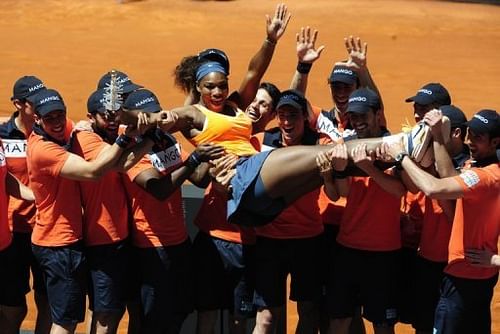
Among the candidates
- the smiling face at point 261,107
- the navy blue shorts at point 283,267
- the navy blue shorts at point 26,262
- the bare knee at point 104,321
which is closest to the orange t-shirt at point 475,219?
the navy blue shorts at point 283,267

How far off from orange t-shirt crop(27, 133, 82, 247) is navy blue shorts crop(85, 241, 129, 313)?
0.68ft

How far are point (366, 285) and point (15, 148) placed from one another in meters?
3.07

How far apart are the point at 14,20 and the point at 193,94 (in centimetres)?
1771

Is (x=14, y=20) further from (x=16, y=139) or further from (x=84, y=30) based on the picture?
(x=16, y=139)

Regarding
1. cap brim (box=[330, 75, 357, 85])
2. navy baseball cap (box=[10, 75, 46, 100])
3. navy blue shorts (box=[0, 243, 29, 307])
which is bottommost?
navy blue shorts (box=[0, 243, 29, 307])

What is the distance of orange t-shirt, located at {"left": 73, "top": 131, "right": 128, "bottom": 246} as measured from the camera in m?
8.50

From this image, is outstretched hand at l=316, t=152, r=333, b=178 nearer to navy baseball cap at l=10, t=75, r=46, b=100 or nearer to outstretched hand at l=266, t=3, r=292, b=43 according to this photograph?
outstretched hand at l=266, t=3, r=292, b=43

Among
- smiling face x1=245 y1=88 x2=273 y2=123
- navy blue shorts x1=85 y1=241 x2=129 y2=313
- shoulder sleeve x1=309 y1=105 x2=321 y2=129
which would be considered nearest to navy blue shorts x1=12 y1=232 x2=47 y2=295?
navy blue shorts x1=85 y1=241 x2=129 y2=313

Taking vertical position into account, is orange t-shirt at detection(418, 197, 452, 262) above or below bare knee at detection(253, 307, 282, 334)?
above

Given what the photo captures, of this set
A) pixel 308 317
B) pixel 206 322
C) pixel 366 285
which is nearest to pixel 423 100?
pixel 366 285

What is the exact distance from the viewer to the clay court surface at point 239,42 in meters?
20.5

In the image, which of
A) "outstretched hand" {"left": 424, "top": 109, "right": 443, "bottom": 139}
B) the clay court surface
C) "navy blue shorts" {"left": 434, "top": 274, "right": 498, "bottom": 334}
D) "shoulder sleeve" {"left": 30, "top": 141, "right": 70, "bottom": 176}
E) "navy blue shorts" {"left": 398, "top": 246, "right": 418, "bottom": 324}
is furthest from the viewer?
the clay court surface

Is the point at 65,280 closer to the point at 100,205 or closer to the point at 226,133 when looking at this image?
the point at 100,205

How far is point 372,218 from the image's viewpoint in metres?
8.54
